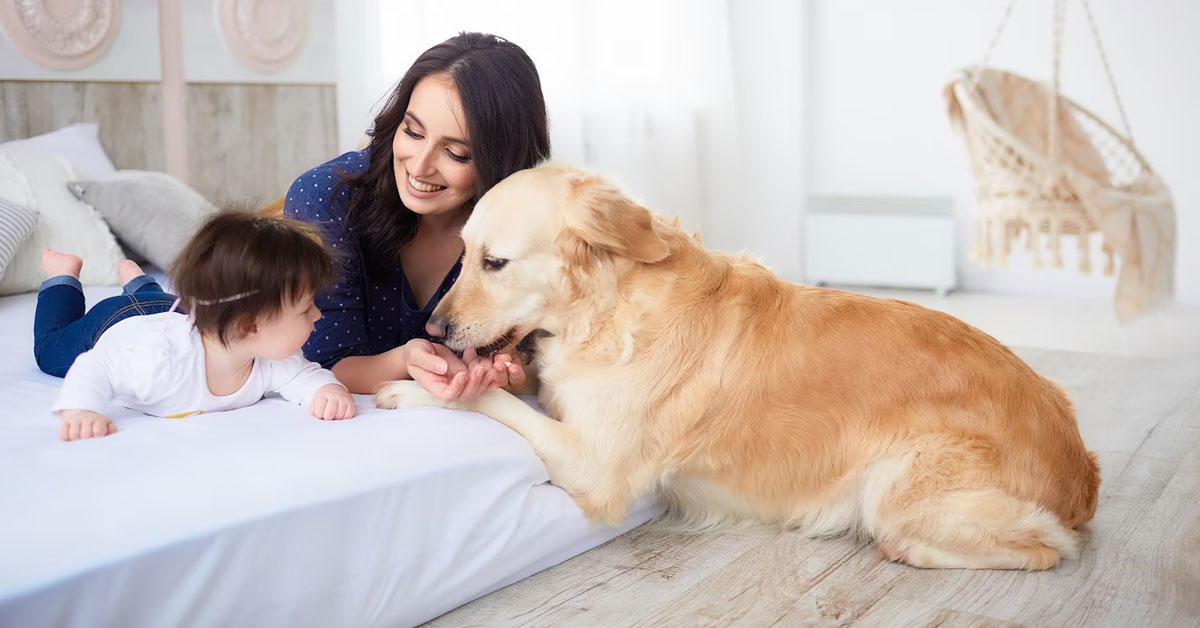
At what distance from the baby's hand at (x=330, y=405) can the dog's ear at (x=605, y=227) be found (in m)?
0.45

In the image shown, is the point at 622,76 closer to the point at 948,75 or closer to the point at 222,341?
the point at 948,75

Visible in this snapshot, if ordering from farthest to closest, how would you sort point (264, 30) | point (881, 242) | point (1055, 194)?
point (881, 242), point (1055, 194), point (264, 30)

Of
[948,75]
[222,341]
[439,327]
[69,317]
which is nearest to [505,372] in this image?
[439,327]

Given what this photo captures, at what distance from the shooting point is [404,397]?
1808mm

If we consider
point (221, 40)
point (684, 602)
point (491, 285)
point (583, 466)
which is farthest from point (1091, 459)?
point (221, 40)

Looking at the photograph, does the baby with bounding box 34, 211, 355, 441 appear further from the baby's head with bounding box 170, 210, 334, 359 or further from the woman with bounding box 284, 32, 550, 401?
the woman with bounding box 284, 32, 550, 401

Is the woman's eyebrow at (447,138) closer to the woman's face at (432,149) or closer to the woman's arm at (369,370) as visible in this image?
the woman's face at (432,149)

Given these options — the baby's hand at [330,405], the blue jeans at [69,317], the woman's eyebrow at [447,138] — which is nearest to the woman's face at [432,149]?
the woman's eyebrow at [447,138]

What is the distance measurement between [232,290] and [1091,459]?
1553 mm

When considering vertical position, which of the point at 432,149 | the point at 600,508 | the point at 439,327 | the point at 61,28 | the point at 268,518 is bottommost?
the point at 600,508

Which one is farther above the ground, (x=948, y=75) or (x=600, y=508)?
(x=948, y=75)

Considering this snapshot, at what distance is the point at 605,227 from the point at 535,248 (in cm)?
13

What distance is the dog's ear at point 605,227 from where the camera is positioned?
1686 millimetres

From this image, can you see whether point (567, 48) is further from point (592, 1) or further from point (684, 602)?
point (684, 602)
